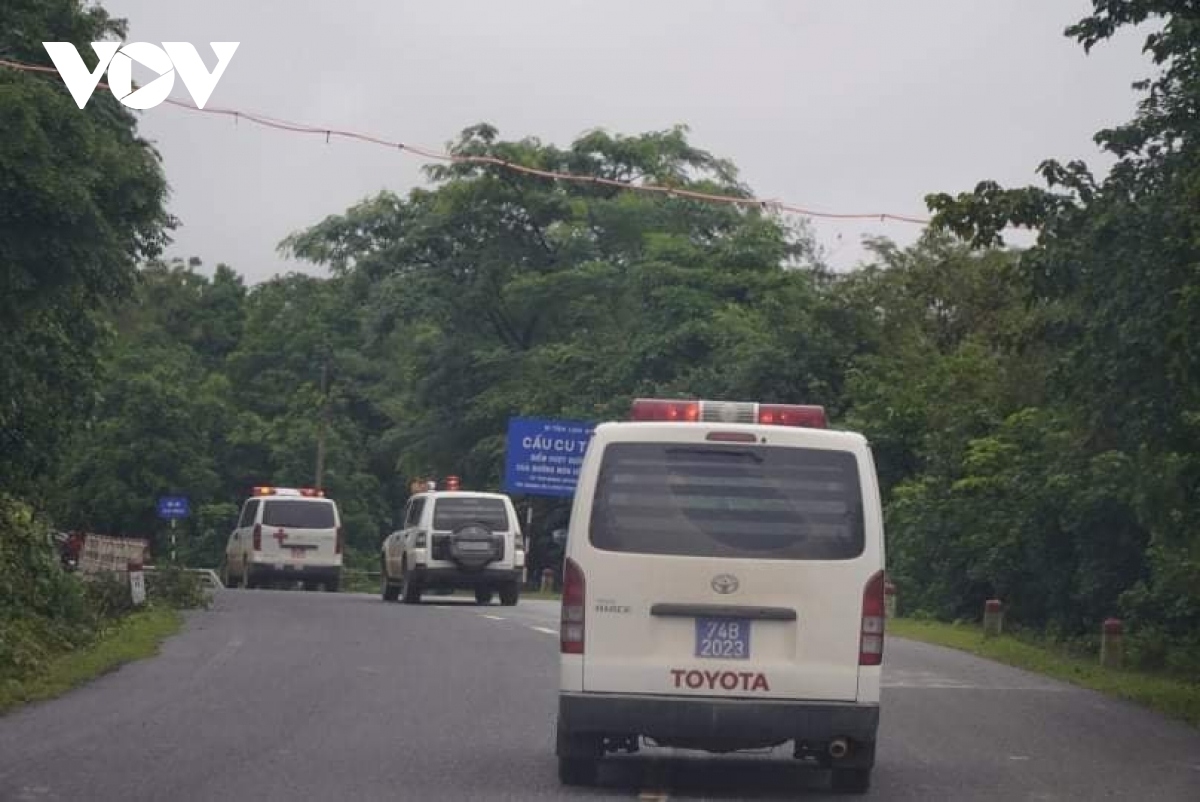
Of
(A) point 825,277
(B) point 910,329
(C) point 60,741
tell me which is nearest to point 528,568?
(A) point 825,277

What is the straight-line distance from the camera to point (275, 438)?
254 feet

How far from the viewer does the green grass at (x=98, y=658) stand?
17.4m

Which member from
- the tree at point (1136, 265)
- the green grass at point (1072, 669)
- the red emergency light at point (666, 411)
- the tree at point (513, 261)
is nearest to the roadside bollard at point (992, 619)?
the green grass at point (1072, 669)

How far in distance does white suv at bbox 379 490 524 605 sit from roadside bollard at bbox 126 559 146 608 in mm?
6071

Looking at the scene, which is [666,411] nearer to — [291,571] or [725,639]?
[725,639]

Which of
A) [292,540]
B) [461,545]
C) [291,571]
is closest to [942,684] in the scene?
[461,545]

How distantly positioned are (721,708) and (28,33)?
49.9 feet

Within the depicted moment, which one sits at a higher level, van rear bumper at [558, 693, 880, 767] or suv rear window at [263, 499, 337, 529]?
van rear bumper at [558, 693, 880, 767]

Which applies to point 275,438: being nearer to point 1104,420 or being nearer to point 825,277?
point 825,277

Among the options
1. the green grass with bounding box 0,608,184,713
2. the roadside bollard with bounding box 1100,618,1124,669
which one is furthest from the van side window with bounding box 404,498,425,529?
the roadside bollard with bounding box 1100,618,1124,669

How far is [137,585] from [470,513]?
745cm

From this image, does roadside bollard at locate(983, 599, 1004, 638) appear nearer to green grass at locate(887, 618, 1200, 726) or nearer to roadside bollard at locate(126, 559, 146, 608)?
green grass at locate(887, 618, 1200, 726)

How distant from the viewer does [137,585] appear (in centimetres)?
2938

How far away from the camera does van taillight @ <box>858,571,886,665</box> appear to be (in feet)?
39.3
